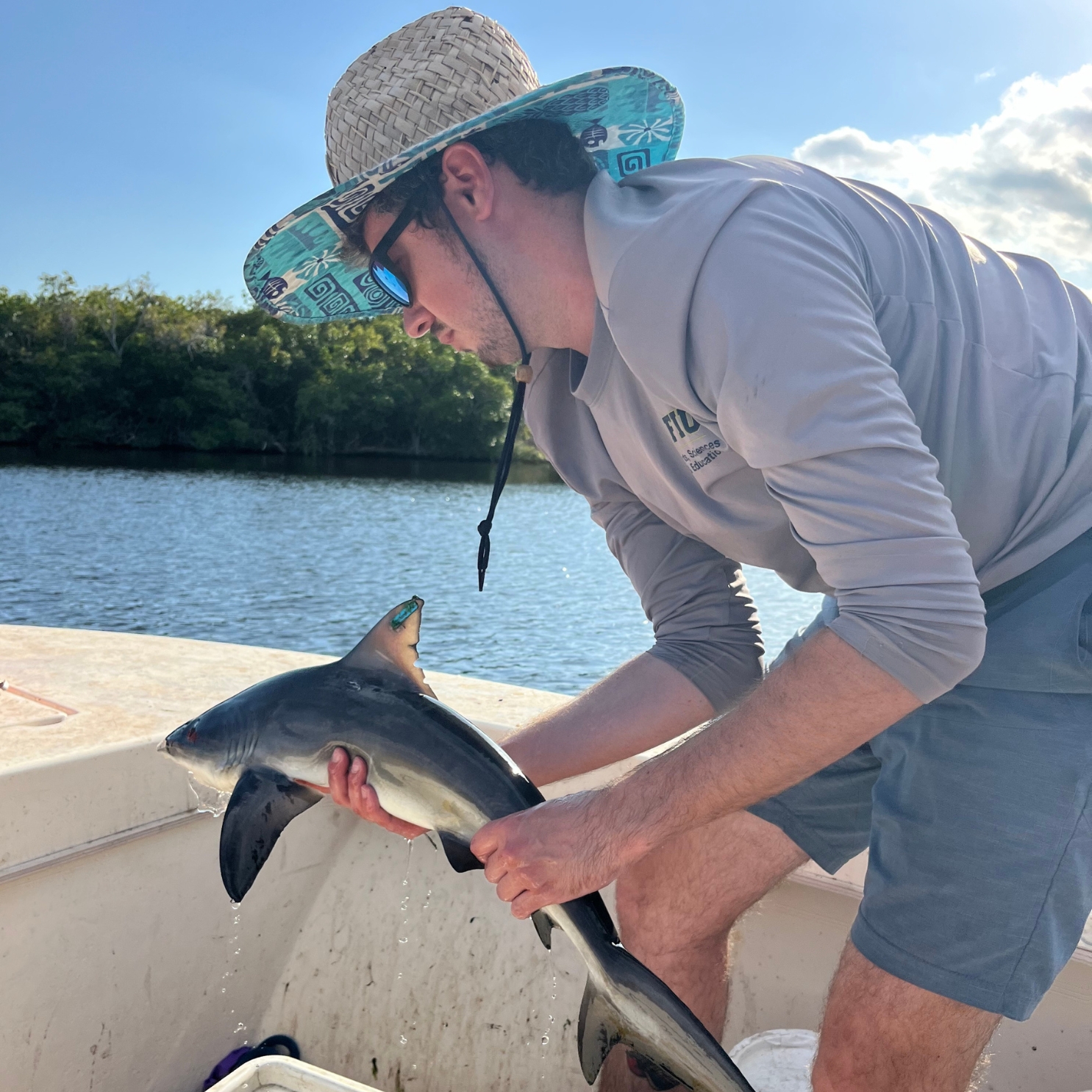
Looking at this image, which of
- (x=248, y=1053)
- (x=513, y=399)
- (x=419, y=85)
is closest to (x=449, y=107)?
(x=419, y=85)

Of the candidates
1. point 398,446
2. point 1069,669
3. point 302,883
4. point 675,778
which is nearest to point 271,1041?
point 302,883

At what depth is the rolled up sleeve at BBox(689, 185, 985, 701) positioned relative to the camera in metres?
1.32

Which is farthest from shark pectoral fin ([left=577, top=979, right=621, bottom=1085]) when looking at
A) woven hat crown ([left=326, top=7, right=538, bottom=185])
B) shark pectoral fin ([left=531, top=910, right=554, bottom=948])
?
woven hat crown ([left=326, top=7, right=538, bottom=185])

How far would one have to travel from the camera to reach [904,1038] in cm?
160

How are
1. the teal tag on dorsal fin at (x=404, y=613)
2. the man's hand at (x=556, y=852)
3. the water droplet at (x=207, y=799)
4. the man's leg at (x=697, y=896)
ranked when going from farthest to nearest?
the water droplet at (x=207, y=799) < the man's leg at (x=697, y=896) < the teal tag on dorsal fin at (x=404, y=613) < the man's hand at (x=556, y=852)

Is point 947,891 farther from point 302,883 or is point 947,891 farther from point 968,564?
point 302,883

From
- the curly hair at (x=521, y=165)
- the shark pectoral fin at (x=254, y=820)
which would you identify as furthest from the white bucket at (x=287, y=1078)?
the curly hair at (x=521, y=165)

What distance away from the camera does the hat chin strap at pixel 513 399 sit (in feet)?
5.89

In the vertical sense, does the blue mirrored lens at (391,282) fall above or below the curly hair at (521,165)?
below

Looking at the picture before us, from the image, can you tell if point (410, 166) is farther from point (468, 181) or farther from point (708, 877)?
point (708, 877)

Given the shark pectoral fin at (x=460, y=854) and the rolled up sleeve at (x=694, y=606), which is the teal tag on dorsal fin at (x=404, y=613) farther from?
the rolled up sleeve at (x=694, y=606)

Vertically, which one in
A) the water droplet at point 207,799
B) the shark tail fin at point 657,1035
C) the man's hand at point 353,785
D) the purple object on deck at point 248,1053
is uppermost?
the man's hand at point 353,785

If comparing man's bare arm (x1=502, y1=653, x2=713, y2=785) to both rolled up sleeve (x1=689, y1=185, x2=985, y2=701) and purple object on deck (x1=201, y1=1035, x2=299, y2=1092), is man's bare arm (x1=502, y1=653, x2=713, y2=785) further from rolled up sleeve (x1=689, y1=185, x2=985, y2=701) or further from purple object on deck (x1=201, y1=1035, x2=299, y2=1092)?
purple object on deck (x1=201, y1=1035, x2=299, y2=1092)

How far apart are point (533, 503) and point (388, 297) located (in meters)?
34.8
